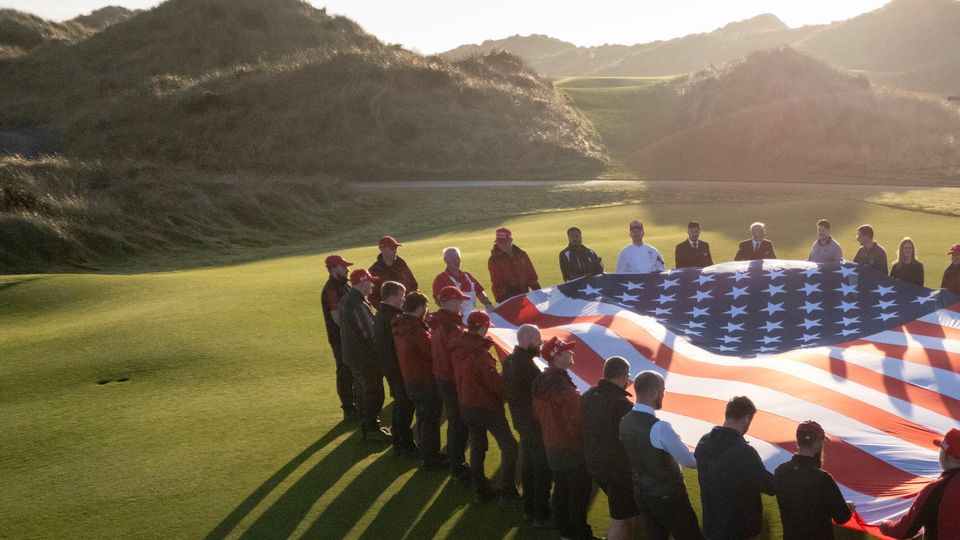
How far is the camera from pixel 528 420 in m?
6.77

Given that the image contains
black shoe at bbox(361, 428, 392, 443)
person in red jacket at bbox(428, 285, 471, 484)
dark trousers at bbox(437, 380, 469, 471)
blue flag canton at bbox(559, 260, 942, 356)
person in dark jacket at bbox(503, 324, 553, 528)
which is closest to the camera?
person in dark jacket at bbox(503, 324, 553, 528)

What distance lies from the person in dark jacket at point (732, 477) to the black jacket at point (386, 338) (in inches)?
156

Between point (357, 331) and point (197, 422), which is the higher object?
point (357, 331)

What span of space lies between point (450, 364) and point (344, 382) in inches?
95.1

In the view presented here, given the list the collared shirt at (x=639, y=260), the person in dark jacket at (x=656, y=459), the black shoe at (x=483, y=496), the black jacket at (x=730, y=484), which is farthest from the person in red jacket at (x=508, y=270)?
the black jacket at (x=730, y=484)

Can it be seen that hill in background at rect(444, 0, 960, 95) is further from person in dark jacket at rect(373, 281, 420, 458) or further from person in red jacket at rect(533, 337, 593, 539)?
person in red jacket at rect(533, 337, 593, 539)

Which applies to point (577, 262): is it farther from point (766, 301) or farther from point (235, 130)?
point (235, 130)

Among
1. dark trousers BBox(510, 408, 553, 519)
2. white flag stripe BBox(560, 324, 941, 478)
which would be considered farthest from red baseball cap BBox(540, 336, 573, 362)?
white flag stripe BBox(560, 324, 941, 478)

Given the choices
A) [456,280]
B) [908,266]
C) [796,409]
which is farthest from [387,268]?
[908,266]

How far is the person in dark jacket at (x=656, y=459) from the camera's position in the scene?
5.20 metres

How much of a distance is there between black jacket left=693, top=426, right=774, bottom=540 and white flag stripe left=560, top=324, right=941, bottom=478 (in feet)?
5.16

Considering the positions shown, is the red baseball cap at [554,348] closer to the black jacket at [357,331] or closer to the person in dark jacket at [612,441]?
the person in dark jacket at [612,441]

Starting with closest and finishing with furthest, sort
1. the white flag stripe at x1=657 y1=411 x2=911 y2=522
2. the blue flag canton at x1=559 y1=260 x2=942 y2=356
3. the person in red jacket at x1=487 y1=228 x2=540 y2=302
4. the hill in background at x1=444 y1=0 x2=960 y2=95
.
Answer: the white flag stripe at x1=657 y1=411 x2=911 y2=522
the blue flag canton at x1=559 y1=260 x2=942 y2=356
the person in red jacket at x1=487 y1=228 x2=540 y2=302
the hill in background at x1=444 y1=0 x2=960 y2=95

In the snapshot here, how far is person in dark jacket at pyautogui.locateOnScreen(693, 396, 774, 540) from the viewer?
4.95 metres
